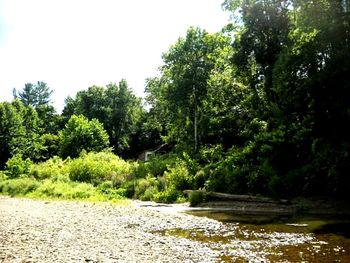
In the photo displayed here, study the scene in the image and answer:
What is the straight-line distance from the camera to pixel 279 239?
11922 millimetres

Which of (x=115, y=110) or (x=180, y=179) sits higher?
(x=115, y=110)

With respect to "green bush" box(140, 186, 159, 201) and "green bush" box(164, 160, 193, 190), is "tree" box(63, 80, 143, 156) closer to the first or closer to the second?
"green bush" box(140, 186, 159, 201)

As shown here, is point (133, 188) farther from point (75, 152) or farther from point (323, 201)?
point (75, 152)

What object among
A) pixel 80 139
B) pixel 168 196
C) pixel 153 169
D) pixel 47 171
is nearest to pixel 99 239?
pixel 168 196

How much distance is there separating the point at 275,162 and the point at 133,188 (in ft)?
40.4

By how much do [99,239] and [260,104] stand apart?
28.8 m

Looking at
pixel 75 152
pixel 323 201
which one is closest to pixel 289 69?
pixel 323 201

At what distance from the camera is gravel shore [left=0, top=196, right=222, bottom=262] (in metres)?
9.96

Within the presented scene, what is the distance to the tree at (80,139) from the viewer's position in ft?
202

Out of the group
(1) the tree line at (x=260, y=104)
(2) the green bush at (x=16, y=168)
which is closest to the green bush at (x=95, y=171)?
(1) the tree line at (x=260, y=104)

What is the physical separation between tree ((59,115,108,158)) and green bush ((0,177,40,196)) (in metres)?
21.9

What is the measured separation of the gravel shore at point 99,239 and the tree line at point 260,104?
8329 millimetres

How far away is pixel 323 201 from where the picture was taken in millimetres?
21031

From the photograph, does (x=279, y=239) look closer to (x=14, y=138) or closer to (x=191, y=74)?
(x=191, y=74)
